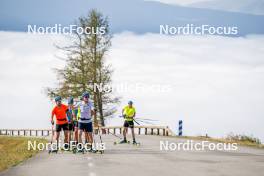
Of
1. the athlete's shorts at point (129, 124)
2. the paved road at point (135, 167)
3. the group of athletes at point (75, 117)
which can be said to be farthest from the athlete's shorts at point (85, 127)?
the athlete's shorts at point (129, 124)

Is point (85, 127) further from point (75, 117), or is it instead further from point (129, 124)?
point (129, 124)

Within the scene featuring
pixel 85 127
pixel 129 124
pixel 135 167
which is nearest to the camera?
pixel 135 167

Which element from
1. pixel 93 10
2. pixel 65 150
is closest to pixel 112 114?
pixel 93 10

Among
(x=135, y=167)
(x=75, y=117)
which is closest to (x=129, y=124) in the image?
(x=75, y=117)

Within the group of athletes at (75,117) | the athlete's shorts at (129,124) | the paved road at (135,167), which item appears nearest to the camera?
the paved road at (135,167)

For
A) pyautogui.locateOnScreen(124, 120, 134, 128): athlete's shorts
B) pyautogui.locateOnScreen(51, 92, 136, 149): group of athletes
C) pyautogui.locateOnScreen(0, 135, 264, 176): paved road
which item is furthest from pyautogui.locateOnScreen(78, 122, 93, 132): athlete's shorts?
pyautogui.locateOnScreen(124, 120, 134, 128): athlete's shorts

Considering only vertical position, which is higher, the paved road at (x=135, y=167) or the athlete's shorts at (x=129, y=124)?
the athlete's shorts at (x=129, y=124)

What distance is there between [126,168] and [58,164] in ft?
7.91

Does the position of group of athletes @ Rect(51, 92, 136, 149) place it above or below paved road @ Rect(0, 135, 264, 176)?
above

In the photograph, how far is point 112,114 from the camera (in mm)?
60469

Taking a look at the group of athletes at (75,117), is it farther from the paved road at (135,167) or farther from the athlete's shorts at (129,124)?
the athlete's shorts at (129,124)

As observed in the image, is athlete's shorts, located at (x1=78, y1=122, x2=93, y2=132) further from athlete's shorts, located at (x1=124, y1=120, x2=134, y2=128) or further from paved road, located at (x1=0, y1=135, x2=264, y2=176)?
athlete's shorts, located at (x1=124, y1=120, x2=134, y2=128)

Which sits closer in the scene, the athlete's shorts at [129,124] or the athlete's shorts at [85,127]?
the athlete's shorts at [85,127]

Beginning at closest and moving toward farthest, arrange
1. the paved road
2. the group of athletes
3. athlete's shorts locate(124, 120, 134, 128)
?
the paved road < the group of athletes < athlete's shorts locate(124, 120, 134, 128)
